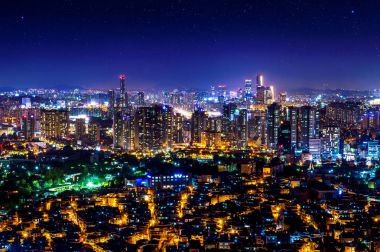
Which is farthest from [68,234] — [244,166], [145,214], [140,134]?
[140,134]

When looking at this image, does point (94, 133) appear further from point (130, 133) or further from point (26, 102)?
point (26, 102)

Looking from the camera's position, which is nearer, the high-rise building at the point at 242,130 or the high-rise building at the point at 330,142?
the high-rise building at the point at 330,142

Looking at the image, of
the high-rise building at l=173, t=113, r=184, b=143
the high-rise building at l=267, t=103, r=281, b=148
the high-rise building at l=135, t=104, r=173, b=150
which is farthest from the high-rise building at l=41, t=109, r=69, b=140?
the high-rise building at l=267, t=103, r=281, b=148

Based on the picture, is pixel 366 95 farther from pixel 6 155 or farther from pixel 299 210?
pixel 299 210

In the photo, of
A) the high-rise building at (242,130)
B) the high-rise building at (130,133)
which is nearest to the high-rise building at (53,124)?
the high-rise building at (130,133)

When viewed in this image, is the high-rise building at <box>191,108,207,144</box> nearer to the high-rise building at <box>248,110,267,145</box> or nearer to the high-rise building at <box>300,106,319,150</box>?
the high-rise building at <box>248,110,267,145</box>

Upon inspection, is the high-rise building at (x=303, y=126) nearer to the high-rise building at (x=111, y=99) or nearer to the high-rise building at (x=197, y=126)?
the high-rise building at (x=197, y=126)
